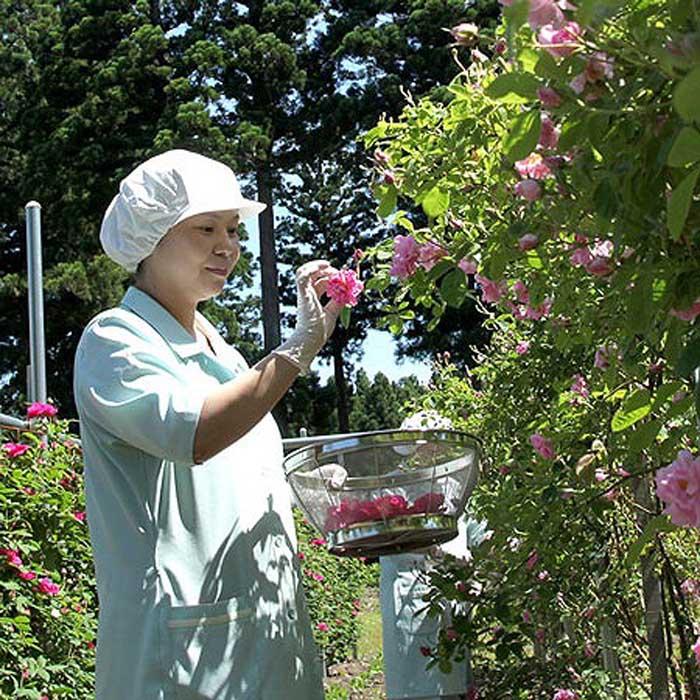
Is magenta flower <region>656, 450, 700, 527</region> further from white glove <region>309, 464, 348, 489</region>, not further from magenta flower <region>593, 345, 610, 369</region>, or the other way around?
white glove <region>309, 464, 348, 489</region>

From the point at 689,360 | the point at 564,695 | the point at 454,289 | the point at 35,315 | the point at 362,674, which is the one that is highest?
the point at 35,315

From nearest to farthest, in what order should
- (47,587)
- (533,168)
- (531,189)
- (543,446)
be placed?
(531,189), (533,168), (543,446), (47,587)

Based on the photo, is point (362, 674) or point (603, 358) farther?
point (362, 674)

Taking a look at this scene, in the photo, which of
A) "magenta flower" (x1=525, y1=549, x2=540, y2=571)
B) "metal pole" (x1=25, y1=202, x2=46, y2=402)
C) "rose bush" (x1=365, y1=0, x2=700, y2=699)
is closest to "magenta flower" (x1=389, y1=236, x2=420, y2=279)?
"rose bush" (x1=365, y1=0, x2=700, y2=699)

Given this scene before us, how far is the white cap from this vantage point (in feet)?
6.17

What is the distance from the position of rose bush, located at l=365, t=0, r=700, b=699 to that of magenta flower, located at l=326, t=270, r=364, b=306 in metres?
0.10

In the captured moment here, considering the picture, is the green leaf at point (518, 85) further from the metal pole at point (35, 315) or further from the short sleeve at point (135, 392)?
the metal pole at point (35, 315)

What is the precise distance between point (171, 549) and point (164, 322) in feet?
1.13

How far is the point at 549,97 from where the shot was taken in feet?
3.42

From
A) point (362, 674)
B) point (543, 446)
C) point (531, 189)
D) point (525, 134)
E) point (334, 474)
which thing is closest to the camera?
point (525, 134)

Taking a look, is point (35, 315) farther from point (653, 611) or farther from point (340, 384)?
point (340, 384)

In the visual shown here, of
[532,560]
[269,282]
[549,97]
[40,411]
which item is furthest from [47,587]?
[269,282]

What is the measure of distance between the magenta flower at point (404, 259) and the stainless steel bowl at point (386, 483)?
24 centimetres

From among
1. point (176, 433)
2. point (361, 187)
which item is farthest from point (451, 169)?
point (361, 187)
